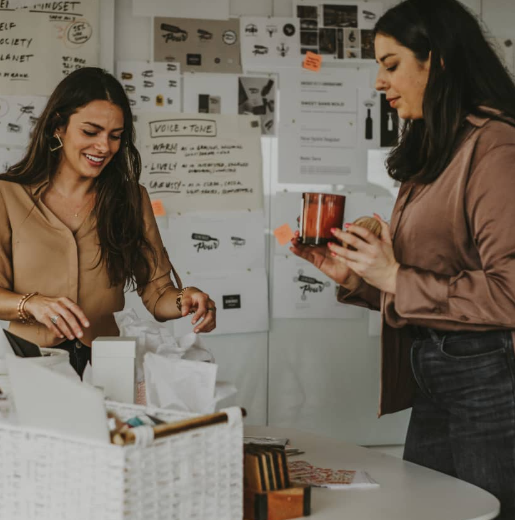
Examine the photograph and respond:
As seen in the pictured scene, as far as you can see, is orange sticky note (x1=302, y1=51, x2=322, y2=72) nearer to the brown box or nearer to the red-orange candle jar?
the red-orange candle jar

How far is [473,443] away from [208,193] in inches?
88.7

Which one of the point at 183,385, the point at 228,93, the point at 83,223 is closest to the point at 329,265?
the point at 183,385

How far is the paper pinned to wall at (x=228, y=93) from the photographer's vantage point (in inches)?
134

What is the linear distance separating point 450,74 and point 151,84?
2.15m

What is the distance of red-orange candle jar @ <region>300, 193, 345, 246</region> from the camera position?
1407 mm

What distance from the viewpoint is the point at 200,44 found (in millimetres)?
3389

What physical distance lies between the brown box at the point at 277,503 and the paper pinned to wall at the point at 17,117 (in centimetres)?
251

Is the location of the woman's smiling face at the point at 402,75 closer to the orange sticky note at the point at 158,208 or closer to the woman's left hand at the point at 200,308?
the woman's left hand at the point at 200,308

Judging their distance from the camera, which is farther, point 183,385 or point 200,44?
point 200,44

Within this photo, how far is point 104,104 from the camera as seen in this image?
→ 1.99 metres

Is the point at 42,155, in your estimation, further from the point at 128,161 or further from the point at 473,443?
the point at 473,443

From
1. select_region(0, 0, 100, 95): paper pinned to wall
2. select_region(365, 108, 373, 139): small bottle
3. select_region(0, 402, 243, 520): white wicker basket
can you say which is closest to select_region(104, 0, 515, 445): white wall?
select_region(0, 0, 100, 95): paper pinned to wall

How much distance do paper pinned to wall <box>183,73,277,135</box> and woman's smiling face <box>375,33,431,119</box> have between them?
1.91 m

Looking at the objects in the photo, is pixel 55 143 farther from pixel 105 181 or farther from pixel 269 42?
pixel 269 42
